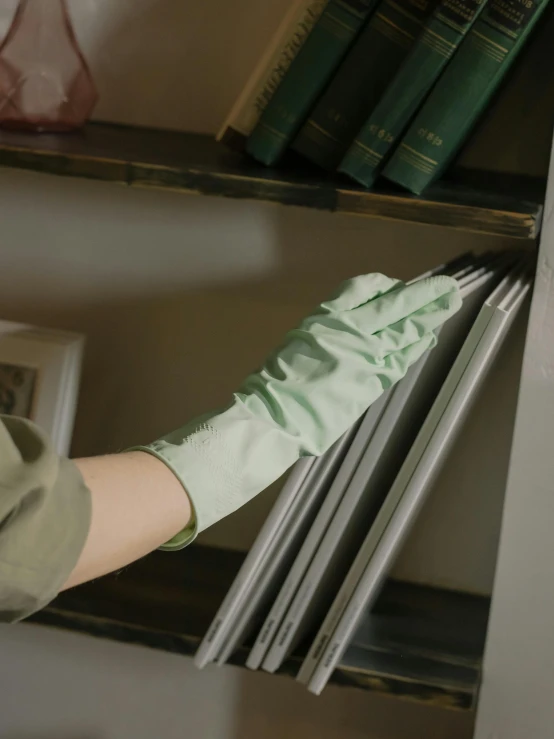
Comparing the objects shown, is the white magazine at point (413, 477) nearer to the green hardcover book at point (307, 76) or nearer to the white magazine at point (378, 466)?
the white magazine at point (378, 466)

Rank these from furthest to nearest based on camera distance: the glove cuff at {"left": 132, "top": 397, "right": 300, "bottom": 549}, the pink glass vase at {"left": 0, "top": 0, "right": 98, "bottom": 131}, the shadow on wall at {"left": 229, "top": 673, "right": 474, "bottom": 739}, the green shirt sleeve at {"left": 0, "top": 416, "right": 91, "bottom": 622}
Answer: the shadow on wall at {"left": 229, "top": 673, "right": 474, "bottom": 739}, the pink glass vase at {"left": 0, "top": 0, "right": 98, "bottom": 131}, the glove cuff at {"left": 132, "top": 397, "right": 300, "bottom": 549}, the green shirt sleeve at {"left": 0, "top": 416, "right": 91, "bottom": 622}

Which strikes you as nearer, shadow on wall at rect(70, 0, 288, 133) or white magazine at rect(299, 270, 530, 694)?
white magazine at rect(299, 270, 530, 694)

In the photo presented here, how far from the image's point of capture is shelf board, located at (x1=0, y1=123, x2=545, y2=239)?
0.64m

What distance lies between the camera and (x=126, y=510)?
469mm

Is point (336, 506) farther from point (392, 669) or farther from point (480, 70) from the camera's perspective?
point (480, 70)

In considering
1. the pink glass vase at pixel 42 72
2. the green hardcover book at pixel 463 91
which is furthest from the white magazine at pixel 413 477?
the pink glass vase at pixel 42 72

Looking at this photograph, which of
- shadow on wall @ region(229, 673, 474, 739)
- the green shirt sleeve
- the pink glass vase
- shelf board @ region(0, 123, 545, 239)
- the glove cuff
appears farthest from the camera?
shadow on wall @ region(229, 673, 474, 739)

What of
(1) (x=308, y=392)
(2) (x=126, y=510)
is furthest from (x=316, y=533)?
(2) (x=126, y=510)

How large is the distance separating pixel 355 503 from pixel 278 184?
28 centimetres

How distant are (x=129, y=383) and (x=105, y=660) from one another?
36 cm

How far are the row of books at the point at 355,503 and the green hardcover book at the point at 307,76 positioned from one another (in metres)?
0.19

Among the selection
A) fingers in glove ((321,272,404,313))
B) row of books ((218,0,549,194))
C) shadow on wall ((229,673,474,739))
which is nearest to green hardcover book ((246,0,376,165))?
row of books ((218,0,549,194))

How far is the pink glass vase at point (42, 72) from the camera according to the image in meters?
0.79

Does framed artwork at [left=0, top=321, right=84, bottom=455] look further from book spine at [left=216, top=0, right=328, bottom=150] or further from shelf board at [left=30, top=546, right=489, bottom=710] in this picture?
book spine at [left=216, top=0, right=328, bottom=150]
